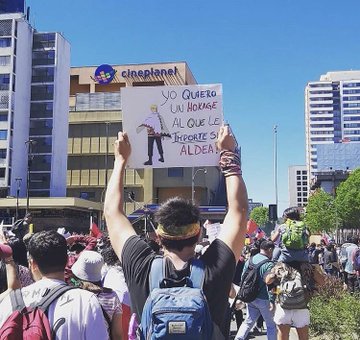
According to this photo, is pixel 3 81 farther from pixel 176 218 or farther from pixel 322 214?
pixel 176 218

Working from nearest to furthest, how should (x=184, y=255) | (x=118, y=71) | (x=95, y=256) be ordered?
(x=184, y=255)
(x=95, y=256)
(x=118, y=71)

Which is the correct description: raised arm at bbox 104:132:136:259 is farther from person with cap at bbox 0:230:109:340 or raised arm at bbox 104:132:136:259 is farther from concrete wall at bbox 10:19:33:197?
concrete wall at bbox 10:19:33:197

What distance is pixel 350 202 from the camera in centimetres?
6750

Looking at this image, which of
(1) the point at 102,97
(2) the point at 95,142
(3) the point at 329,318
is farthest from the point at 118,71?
(3) the point at 329,318

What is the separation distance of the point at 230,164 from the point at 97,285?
1997 mm

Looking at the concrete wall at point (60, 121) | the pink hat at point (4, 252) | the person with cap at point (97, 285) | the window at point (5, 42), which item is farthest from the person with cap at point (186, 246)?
the window at point (5, 42)

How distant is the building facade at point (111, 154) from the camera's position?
70.6m

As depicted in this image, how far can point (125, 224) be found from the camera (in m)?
3.08

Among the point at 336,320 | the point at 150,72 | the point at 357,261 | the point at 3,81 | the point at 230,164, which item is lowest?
the point at 336,320

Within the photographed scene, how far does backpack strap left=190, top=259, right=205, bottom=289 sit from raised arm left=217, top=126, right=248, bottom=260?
0.66 ft

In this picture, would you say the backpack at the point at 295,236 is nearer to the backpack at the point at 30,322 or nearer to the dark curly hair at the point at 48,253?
the dark curly hair at the point at 48,253

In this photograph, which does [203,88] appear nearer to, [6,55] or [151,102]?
[151,102]

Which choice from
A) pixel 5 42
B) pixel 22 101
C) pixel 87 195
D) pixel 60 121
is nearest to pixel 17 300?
pixel 87 195

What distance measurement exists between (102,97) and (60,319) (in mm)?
75211
